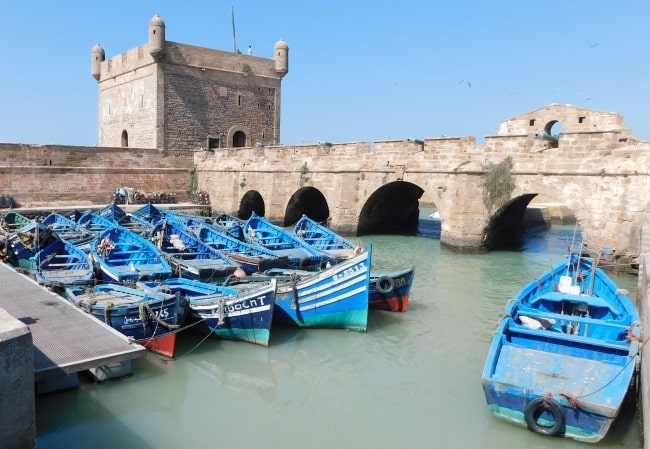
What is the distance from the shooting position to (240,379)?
7273 millimetres

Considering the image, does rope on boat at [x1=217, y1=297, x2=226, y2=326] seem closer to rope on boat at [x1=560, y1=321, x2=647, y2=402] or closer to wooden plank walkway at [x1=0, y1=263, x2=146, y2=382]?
wooden plank walkway at [x1=0, y1=263, x2=146, y2=382]

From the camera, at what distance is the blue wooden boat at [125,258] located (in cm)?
972

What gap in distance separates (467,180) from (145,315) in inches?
431

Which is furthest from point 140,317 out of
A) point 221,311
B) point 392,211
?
point 392,211

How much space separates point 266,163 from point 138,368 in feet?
52.3

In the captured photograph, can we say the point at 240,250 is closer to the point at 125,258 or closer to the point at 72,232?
the point at 125,258

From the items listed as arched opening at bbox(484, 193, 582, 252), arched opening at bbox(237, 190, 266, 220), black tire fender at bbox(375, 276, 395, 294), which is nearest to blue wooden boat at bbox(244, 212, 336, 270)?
black tire fender at bbox(375, 276, 395, 294)

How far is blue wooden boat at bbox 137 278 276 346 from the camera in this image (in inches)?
313

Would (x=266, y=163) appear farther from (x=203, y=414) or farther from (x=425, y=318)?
(x=203, y=414)

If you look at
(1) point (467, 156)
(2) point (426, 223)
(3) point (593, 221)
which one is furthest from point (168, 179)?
(3) point (593, 221)

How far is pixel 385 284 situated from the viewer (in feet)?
31.8

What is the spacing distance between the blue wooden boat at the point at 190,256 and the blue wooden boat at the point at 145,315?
2.33 meters

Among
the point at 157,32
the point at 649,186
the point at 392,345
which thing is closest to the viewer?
the point at 392,345

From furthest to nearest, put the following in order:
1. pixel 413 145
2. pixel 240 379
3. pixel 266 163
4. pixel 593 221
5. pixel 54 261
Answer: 1. pixel 266 163
2. pixel 413 145
3. pixel 593 221
4. pixel 54 261
5. pixel 240 379
